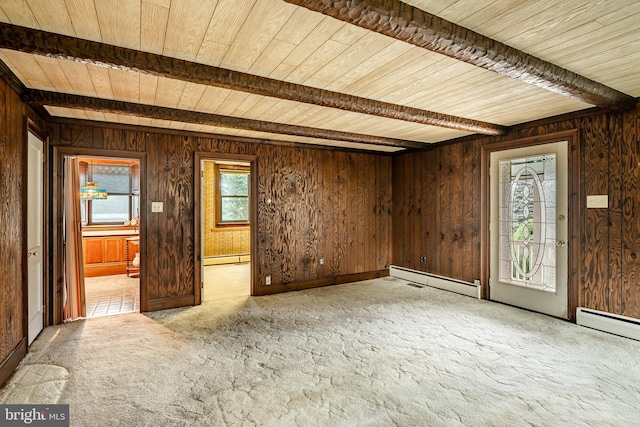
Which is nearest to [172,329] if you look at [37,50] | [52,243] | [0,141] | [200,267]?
[200,267]

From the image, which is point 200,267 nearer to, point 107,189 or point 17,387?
point 17,387

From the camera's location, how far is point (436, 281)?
5.30 meters

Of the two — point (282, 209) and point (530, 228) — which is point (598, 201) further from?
point (282, 209)

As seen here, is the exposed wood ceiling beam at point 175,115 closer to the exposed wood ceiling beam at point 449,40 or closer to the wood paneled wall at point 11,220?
the wood paneled wall at point 11,220

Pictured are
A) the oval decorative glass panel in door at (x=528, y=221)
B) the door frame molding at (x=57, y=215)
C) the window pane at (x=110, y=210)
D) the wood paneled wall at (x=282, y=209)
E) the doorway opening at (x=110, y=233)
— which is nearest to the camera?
the door frame molding at (x=57, y=215)

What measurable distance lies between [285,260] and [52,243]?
2891 mm

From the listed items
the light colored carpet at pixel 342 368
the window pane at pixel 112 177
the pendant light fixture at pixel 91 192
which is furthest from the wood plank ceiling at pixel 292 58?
the window pane at pixel 112 177

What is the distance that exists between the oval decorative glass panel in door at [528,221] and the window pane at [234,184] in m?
5.64

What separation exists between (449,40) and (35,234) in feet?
13.6

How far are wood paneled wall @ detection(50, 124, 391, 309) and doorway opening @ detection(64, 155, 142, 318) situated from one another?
99 centimetres

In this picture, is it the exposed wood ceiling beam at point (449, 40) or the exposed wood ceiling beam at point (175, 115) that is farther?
the exposed wood ceiling beam at point (175, 115)

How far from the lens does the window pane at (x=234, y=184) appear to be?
25.7ft

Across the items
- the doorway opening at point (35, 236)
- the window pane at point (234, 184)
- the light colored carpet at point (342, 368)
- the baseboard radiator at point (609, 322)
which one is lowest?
the light colored carpet at point (342, 368)

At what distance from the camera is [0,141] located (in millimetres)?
2406
